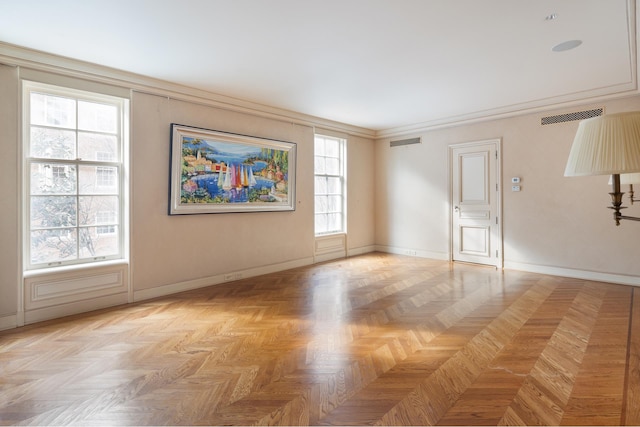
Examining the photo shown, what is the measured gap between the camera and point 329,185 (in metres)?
7.05

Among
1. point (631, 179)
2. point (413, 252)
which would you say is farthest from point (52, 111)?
point (413, 252)

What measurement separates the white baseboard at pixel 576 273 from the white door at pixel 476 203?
31 cm

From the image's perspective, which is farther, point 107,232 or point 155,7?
point 107,232

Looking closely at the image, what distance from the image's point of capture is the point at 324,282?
17.1 ft

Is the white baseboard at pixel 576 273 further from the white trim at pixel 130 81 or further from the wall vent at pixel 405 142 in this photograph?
the white trim at pixel 130 81

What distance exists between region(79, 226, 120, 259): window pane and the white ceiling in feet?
6.24

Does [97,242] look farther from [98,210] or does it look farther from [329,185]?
[329,185]

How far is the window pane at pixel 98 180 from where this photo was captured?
4016 mm

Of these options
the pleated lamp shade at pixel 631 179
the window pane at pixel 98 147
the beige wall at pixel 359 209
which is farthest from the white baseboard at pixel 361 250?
the pleated lamp shade at pixel 631 179

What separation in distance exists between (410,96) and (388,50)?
1.73 meters

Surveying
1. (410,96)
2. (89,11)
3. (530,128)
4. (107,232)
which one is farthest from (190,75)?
(530,128)

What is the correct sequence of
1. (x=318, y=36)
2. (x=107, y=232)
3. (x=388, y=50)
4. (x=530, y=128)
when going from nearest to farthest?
(x=318, y=36), (x=388, y=50), (x=107, y=232), (x=530, y=128)

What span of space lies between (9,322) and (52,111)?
2.22m

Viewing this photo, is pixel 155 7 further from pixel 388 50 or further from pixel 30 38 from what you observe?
pixel 388 50
